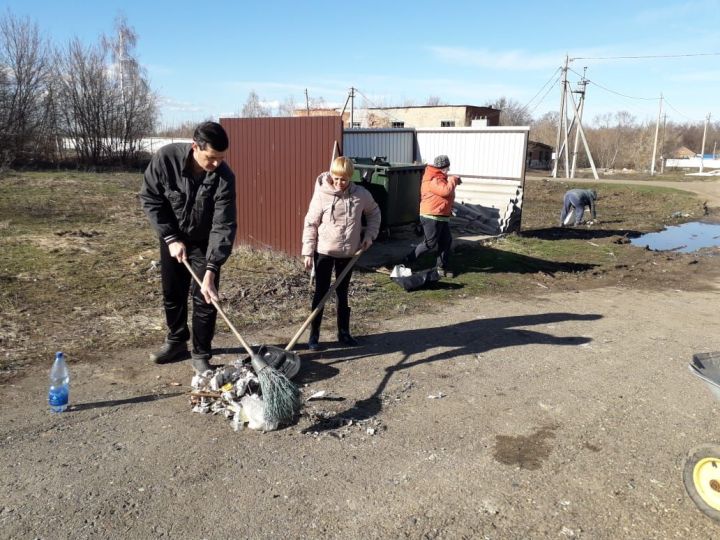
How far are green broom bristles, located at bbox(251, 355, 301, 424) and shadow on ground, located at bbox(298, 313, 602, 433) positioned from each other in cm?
61

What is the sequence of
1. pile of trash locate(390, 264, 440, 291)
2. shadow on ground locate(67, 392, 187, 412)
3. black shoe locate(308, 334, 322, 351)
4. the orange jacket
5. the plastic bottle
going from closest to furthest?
the plastic bottle → shadow on ground locate(67, 392, 187, 412) → black shoe locate(308, 334, 322, 351) → pile of trash locate(390, 264, 440, 291) → the orange jacket

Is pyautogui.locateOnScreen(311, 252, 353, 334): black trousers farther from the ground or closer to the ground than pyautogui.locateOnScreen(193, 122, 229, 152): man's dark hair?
closer to the ground

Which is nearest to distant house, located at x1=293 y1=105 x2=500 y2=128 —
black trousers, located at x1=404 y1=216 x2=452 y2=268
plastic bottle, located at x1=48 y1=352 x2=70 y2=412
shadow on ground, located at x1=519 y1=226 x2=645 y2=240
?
shadow on ground, located at x1=519 y1=226 x2=645 y2=240

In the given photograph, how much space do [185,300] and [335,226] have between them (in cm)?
139

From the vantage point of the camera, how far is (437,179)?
8352 mm

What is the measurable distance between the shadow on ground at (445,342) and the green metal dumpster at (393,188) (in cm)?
396

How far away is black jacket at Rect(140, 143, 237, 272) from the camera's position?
430 cm

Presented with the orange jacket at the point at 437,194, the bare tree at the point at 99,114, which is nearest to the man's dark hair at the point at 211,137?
the orange jacket at the point at 437,194

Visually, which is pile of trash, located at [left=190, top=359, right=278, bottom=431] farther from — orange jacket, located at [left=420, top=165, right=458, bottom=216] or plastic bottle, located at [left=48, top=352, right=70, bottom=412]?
orange jacket, located at [left=420, top=165, right=458, bottom=216]

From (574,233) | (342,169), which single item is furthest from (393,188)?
(574,233)

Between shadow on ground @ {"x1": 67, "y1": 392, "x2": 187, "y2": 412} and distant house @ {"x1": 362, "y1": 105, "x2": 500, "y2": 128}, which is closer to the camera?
shadow on ground @ {"x1": 67, "y1": 392, "x2": 187, "y2": 412}

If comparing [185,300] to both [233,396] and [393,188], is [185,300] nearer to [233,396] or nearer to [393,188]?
[233,396]

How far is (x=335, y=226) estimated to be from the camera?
4.98 m

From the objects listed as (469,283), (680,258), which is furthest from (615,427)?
(680,258)
